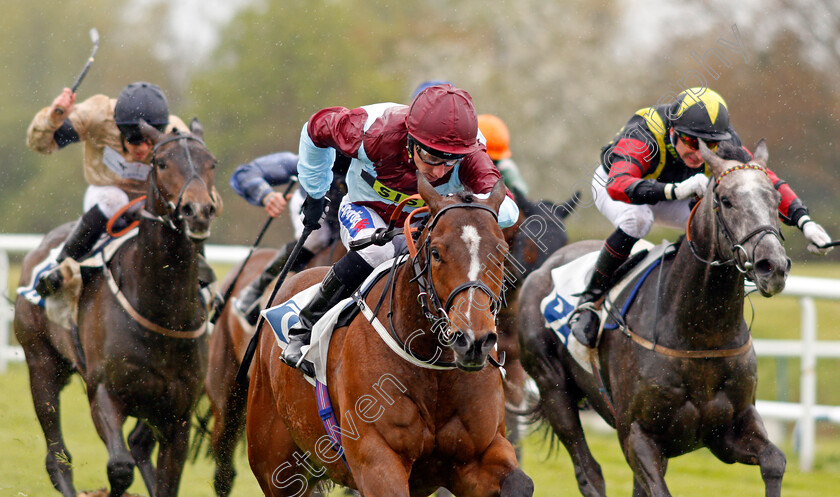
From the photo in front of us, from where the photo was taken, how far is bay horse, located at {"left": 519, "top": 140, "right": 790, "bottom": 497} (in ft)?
13.1

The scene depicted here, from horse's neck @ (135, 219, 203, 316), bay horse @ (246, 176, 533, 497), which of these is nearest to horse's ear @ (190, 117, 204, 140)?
horse's neck @ (135, 219, 203, 316)

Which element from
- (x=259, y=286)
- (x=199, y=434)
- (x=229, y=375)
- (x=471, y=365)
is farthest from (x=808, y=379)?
(x=471, y=365)

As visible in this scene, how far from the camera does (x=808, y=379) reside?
6.88 metres

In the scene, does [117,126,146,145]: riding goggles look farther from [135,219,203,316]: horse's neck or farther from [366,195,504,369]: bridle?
[366,195,504,369]: bridle

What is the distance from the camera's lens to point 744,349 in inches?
171

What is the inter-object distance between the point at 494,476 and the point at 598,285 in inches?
73.5

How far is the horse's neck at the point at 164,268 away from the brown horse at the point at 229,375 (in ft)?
1.83

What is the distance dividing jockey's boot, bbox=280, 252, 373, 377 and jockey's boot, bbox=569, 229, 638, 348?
1.40 metres

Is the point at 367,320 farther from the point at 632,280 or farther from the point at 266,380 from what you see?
the point at 632,280

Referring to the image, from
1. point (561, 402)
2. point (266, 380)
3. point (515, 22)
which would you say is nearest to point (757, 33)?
point (515, 22)

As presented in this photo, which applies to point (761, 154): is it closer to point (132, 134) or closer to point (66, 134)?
point (132, 134)

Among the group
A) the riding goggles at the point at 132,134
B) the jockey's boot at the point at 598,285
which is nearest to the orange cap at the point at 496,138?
the jockey's boot at the point at 598,285

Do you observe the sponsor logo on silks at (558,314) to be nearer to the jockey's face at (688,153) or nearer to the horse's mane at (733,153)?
the jockey's face at (688,153)

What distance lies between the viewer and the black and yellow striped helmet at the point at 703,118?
14.6 feet
